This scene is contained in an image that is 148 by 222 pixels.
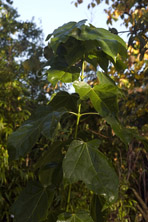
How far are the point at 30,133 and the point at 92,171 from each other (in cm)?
21

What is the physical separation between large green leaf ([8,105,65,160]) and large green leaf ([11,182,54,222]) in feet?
0.55

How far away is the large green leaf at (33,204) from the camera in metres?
0.91

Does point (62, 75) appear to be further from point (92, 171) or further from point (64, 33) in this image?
point (92, 171)

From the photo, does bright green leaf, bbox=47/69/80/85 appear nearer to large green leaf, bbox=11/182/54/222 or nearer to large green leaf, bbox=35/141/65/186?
large green leaf, bbox=35/141/65/186

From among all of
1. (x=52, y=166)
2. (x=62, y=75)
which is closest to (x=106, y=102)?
(x=62, y=75)

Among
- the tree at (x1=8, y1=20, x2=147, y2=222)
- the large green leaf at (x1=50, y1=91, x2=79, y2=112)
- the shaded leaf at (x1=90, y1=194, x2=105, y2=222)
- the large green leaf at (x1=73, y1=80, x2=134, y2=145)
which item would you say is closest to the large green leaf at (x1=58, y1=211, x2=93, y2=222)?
the tree at (x1=8, y1=20, x2=147, y2=222)

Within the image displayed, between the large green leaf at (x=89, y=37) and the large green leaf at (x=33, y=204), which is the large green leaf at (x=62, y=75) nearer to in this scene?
the large green leaf at (x=89, y=37)

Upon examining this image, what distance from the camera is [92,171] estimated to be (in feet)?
2.67

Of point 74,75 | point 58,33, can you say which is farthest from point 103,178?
point 58,33

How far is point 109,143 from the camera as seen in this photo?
348 centimetres

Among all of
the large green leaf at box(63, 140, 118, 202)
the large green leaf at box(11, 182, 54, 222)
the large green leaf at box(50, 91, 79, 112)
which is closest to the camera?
the large green leaf at box(63, 140, 118, 202)

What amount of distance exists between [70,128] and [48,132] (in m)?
2.54

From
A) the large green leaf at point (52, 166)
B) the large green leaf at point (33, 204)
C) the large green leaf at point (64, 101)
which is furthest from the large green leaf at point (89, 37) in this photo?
the large green leaf at point (33, 204)

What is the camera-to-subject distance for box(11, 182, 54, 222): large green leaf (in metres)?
0.91
